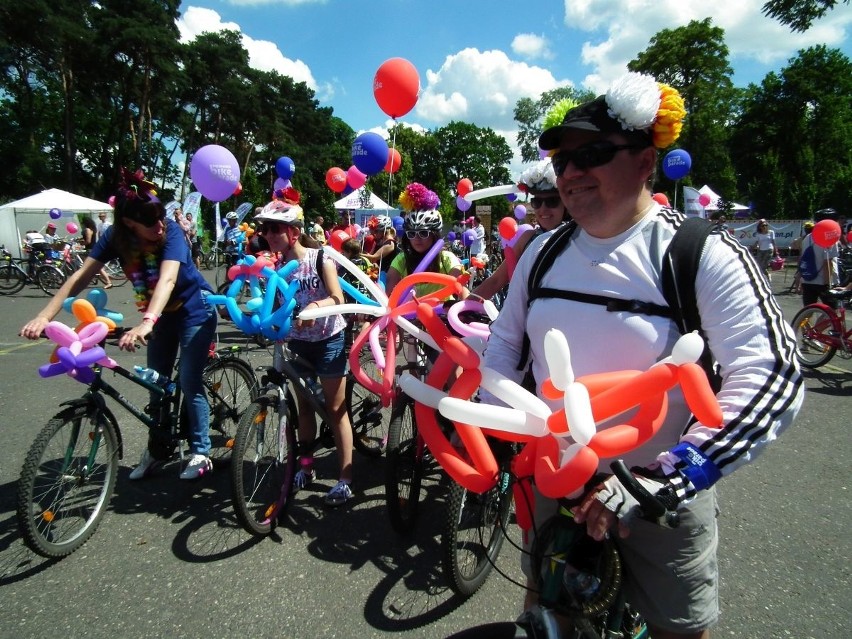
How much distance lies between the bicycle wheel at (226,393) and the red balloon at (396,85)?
2.72 metres

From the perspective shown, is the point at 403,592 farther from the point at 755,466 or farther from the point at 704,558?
the point at 755,466

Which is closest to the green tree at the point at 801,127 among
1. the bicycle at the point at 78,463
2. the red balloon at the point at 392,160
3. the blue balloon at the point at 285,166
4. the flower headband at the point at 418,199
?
the blue balloon at the point at 285,166

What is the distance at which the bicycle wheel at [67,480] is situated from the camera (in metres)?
2.50

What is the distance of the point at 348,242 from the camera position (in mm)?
7859

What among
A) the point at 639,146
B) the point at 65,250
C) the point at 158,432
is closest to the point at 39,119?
the point at 65,250

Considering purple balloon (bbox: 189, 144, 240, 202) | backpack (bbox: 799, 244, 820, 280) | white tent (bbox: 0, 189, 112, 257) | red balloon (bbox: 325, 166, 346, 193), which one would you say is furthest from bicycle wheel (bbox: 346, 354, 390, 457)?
white tent (bbox: 0, 189, 112, 257)

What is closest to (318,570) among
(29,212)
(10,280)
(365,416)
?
(365,416)

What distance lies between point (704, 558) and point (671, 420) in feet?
1.37

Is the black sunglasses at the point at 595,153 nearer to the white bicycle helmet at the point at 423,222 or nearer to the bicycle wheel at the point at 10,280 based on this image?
the white bicycle helmet at the point at 423,222

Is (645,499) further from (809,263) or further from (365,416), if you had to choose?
(809,263)

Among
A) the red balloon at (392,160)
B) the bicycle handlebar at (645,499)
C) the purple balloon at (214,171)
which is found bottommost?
the bicycle handlebar at (645,499)

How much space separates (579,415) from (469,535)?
175 cm

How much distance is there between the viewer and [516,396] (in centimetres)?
116

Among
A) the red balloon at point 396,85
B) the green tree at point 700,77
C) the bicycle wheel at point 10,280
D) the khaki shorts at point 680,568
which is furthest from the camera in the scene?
the green tree at point 700,77
